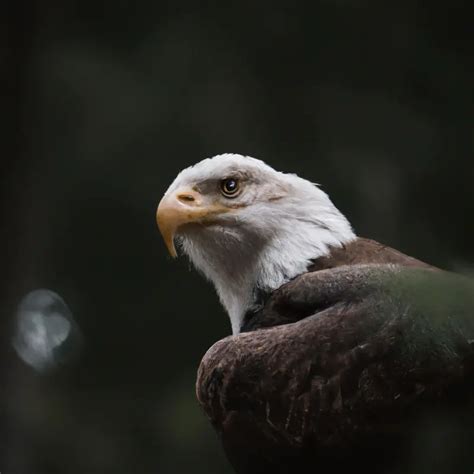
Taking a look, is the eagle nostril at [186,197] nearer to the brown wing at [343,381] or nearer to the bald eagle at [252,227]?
the bald eagle at [252,227]

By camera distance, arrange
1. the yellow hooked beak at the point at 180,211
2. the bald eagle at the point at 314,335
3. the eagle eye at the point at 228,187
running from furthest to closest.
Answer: the eagle eye at the point at 228,187 → the yellow hooked beak at the point at 180,211 → the bald eagle at the point at 314,335

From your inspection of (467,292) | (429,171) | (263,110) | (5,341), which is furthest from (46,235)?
(467,292)

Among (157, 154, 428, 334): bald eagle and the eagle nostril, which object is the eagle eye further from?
the eagle nostril

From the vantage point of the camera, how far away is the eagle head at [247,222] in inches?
159

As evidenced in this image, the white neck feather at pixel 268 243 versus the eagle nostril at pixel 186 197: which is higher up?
the eagle nostril at pixel 186 197

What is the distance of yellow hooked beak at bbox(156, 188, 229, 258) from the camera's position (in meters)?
4.02

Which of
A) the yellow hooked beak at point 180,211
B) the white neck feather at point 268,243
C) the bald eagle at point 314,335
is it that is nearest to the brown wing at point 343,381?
the bald eagle at point 314,335

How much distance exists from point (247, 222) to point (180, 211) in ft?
0.84

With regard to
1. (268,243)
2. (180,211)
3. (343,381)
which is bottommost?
(343,381)

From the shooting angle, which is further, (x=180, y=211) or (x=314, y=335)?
(x=180, y=211)

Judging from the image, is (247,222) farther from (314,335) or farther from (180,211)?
(314,335)

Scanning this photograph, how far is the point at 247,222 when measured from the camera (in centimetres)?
412

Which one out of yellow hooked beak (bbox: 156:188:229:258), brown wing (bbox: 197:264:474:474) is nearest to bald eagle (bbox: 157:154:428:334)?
yellow hooked beak (bbox: 156:188:229:258)

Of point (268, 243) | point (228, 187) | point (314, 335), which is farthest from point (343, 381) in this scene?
point (228, 187)
